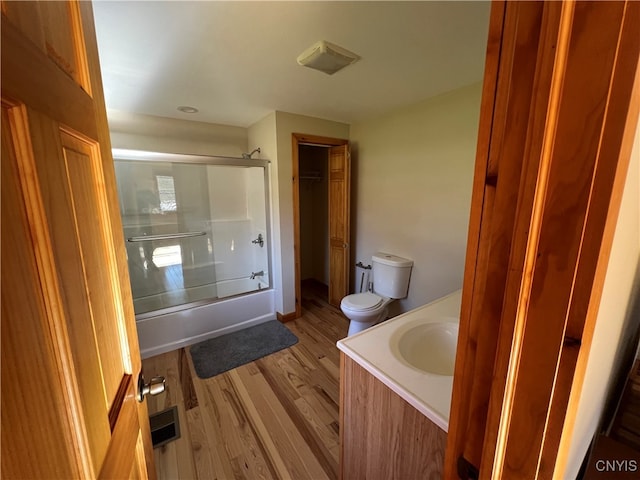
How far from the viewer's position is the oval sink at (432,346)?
1.23 m

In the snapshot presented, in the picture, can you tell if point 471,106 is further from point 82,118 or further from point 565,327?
point 82,118

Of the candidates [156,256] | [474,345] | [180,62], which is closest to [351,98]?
[180,62]

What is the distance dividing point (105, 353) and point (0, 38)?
56 cm

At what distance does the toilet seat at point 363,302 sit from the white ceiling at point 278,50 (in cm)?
182

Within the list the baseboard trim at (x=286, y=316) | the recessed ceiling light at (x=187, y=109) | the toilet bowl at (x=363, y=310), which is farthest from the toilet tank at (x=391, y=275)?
the recessed ceiling light at (x=187, y=109)

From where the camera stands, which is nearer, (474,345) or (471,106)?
(474,345)

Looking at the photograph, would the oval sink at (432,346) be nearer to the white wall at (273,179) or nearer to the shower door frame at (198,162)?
the white wall at (273,179)

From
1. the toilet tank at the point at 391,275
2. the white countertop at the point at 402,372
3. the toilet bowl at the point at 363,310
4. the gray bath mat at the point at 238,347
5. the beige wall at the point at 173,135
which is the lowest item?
the gray bath mat at the point at 238,347

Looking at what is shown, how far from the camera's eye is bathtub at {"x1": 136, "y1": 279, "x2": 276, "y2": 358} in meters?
2.42

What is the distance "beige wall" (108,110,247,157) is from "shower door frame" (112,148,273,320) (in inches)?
17.2

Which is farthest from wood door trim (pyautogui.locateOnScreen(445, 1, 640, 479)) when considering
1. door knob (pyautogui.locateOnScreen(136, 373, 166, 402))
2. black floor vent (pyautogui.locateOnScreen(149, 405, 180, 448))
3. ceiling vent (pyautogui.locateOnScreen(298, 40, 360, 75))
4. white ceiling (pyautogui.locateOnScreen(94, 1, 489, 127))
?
black floor vent (pyautogui.locateOnScreen(149, 405, 180, 448))

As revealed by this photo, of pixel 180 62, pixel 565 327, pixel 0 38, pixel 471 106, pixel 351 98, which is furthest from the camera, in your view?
pixel 351 98

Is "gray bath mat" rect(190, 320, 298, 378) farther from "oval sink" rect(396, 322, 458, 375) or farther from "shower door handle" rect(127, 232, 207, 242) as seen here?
"oval sink" rect(396, 322, 458, 375)

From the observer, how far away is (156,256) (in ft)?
9.77
